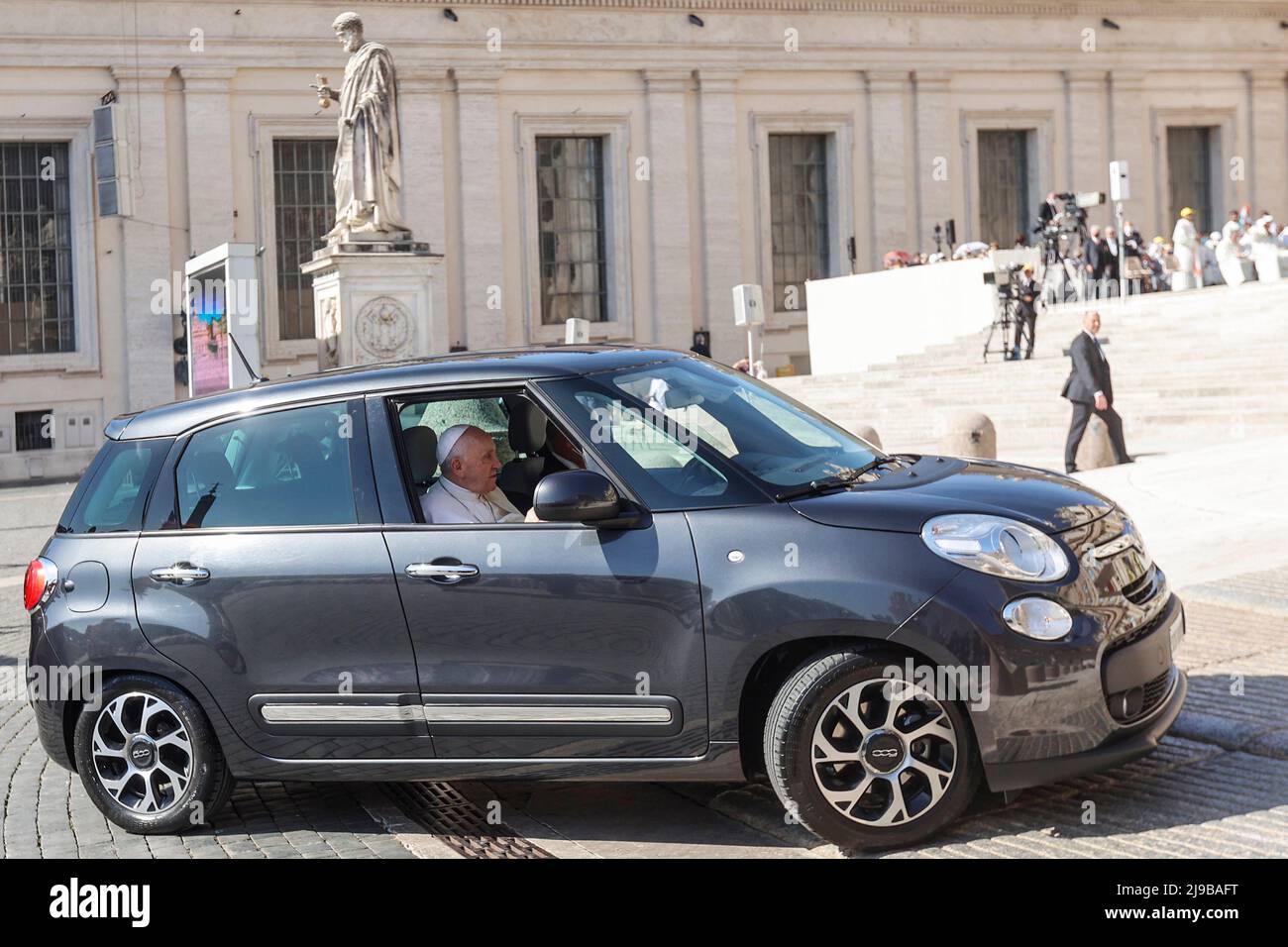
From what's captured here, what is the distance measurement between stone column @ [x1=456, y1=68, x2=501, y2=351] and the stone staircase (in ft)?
27.0

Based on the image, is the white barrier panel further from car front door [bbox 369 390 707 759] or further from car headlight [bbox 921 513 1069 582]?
car front door [bbox 369 390 707 759]

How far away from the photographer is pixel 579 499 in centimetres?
558

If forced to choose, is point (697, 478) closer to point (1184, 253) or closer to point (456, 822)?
→ point (456, 822)

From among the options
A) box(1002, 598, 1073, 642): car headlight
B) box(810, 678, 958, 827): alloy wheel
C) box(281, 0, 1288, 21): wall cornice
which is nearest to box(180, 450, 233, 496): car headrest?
box(810, 678, 958, 827): alloy wheel

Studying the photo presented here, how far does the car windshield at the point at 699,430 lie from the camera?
18.9 ft

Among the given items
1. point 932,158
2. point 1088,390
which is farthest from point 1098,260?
point 1088,390

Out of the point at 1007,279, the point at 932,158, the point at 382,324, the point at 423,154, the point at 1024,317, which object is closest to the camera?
the point at 382,324

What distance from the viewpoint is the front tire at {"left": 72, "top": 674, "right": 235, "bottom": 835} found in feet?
20.6

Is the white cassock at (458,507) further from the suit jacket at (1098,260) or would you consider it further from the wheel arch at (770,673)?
the suit jacket at (1098,260)

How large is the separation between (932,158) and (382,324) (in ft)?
70.0

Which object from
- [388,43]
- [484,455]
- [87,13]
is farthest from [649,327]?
[484,455]

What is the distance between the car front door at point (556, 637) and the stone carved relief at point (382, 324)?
18104 millimetres

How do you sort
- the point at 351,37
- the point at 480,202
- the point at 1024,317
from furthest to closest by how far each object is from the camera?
1. the point at 480,202
2. the point at 1024,317
3. the point at 351,37

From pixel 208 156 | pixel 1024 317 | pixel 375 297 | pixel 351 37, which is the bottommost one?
pixel 1024 317
